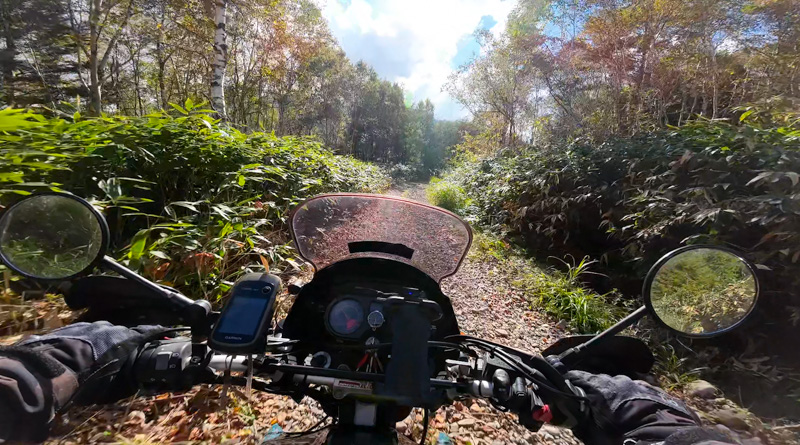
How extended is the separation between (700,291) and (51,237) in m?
2.21

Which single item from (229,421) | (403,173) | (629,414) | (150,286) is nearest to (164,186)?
(229,421)

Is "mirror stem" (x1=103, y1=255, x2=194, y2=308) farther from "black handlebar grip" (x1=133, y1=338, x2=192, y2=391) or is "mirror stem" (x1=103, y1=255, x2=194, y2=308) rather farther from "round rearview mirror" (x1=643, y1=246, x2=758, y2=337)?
"round rearview mirror" (x1=643, y1=246, x2=758, y2=337)

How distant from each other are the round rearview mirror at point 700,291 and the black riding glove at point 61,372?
1539mm

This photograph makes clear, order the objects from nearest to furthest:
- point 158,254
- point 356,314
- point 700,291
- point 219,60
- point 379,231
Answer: point 356,314 < point 700,291 < point 379,231 < point 158,254 < point 219,60

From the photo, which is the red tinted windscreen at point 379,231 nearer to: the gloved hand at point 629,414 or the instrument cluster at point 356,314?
the instrument cluster at point 356,314

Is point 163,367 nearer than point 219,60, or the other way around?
point 163,367

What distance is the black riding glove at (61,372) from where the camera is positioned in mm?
632

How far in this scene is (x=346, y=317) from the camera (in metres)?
0.96

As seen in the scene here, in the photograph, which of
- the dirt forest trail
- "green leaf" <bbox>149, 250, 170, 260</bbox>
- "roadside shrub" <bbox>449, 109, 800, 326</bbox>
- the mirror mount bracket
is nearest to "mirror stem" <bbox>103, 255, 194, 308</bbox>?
the mirror mount bracket

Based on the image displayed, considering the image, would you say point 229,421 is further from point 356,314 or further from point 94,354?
point 356,314

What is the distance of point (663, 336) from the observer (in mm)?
3176

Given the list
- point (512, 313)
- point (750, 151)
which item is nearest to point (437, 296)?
point (512, 313)

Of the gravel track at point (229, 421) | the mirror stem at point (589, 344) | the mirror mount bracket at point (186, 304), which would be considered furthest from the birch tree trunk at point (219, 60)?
the mirror stem at point (589, 344)

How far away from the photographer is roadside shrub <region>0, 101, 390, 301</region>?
2516 mm
